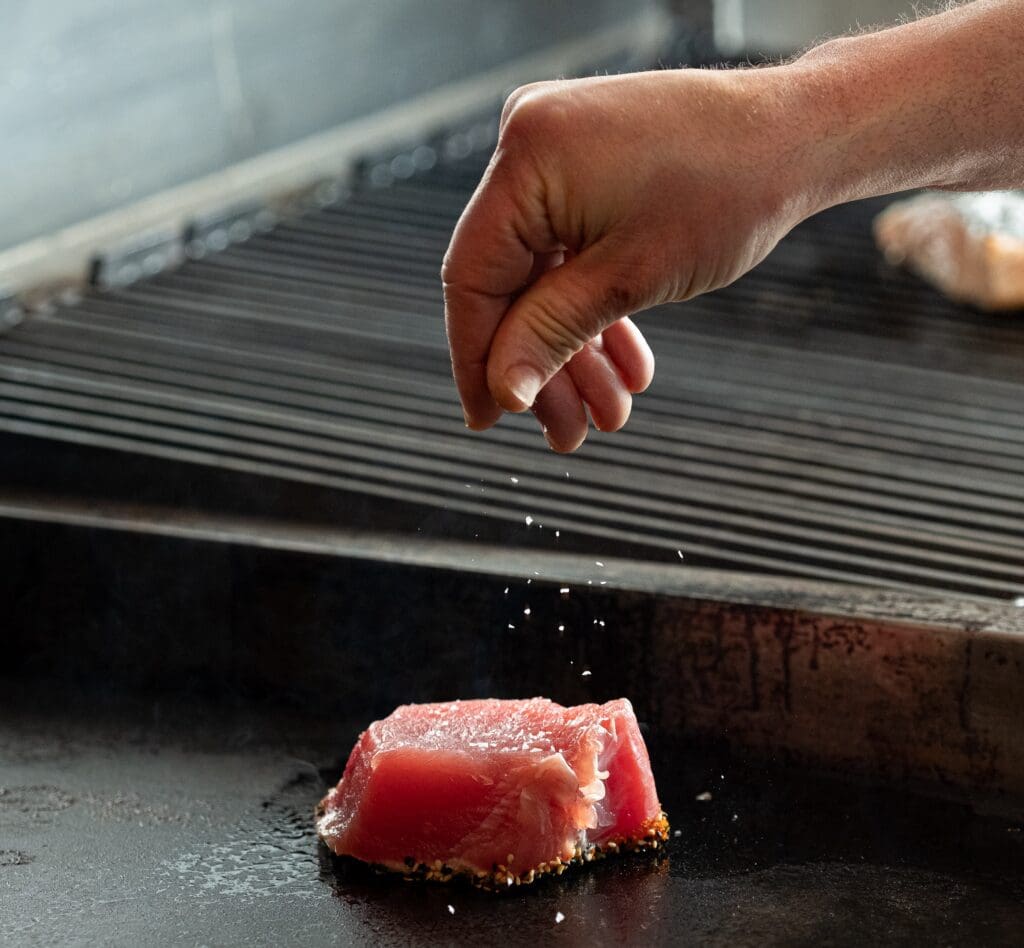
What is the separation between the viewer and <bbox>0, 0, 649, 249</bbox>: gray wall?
4.40 m

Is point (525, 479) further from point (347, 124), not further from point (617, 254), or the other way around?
point (347, 124)

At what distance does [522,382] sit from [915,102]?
700mm

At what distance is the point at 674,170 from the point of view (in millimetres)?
1918

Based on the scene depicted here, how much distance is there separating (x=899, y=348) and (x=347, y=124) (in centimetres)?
272

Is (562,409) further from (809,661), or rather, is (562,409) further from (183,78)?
(183,78)

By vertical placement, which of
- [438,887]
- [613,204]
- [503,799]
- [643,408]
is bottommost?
[438,887]

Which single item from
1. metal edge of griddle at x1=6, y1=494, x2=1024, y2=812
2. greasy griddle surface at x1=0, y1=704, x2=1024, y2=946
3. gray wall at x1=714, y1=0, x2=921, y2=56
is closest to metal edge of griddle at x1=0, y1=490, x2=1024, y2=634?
metal edge of griddle at x1=6, y1=494, x2=1024, y2=812

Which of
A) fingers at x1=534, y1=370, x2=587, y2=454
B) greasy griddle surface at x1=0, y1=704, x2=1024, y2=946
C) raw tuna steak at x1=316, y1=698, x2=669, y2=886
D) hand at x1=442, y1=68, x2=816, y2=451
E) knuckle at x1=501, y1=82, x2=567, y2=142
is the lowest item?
greasy griddle surface at x1=0, y1=704, x2=1024, y2=946

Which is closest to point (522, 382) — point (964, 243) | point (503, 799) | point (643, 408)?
point (503, 799)

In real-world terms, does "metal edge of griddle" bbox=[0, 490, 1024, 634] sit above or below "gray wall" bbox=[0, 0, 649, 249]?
below

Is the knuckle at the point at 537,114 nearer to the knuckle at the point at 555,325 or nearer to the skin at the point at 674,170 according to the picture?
the skin at the point at 674,170

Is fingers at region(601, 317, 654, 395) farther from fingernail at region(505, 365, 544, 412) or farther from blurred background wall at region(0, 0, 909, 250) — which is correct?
blurred background wall at region(0, 0, 909, 250)

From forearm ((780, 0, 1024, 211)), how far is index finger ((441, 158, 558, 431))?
1.31ft

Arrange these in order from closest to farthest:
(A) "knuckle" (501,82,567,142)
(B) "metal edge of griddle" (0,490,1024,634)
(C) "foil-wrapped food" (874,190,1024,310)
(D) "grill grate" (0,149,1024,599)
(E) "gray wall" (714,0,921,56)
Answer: (A) "knuckle" (501,82,567,142) < (B) "metal edge of griddle" (0,490,1024,634) < (D) "grill grate" (0,149,1024,599) < (C) "foil-wrapped food" (874,190,1024,310) < (E) "gray wall" (714,0,921,56)
